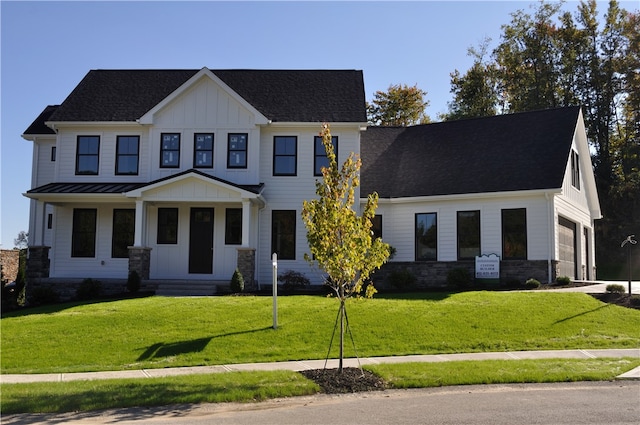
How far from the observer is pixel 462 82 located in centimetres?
4609

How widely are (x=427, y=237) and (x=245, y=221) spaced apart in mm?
7165

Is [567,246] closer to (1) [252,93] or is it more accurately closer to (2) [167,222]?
(1) [252,93]

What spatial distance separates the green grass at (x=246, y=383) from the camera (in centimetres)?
841

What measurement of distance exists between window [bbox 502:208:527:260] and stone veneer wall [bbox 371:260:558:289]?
311 mm

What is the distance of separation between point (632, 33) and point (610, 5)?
115 inches

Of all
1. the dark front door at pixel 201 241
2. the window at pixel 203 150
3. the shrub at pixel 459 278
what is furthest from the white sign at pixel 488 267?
the window at pixel 203 150

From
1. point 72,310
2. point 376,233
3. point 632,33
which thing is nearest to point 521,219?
point 376,233

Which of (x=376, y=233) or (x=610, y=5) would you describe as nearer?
(x=376, y=233)

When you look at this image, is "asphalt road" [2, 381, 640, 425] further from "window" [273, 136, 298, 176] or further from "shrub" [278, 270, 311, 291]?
"window" [273, 136, 298, 176]

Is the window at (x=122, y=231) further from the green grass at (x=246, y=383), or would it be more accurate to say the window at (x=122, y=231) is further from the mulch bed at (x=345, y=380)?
the mulch bed at (x=345, y=380)

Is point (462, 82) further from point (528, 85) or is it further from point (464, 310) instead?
point (464, 310)

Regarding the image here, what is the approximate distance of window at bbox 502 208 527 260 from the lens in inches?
Result: 838

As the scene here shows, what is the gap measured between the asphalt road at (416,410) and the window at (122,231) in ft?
50.5

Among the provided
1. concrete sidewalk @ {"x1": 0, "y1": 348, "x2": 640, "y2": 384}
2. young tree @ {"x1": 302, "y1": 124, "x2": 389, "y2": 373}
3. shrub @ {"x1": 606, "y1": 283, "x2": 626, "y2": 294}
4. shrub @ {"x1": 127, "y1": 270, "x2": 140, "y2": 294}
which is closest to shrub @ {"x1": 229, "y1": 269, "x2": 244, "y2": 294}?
shrub @ {"x1": 127, "y1": 270, "x2": 140, "y2": 294}
